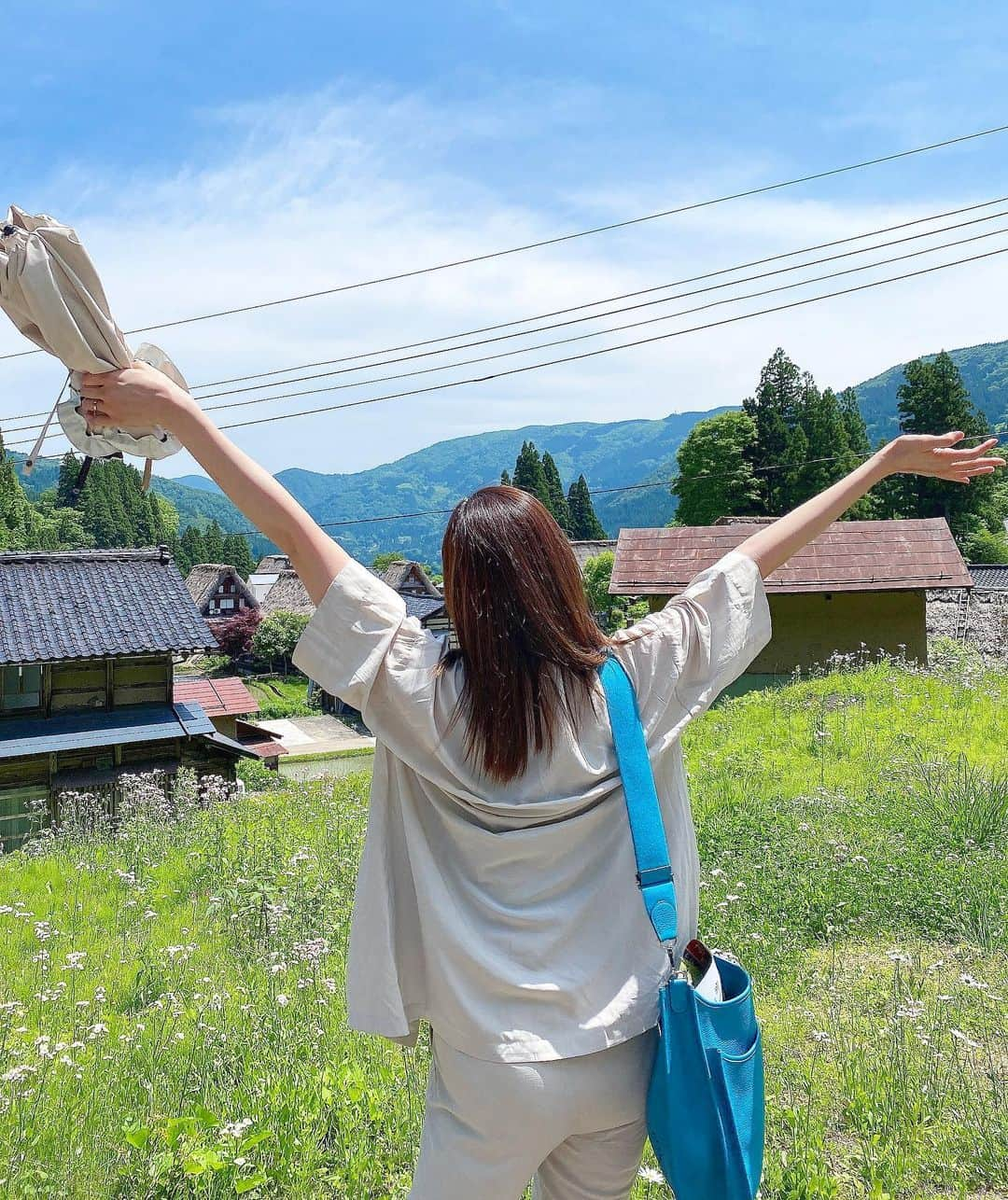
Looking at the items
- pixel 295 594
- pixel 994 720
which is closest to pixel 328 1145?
pixel 994 720

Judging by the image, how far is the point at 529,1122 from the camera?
1.38m

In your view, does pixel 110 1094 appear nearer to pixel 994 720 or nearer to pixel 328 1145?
pixel 328 1145

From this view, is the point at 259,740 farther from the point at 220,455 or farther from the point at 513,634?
the point at 513,634

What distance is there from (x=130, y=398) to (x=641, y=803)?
1038 millimetres

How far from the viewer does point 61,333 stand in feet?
4.65

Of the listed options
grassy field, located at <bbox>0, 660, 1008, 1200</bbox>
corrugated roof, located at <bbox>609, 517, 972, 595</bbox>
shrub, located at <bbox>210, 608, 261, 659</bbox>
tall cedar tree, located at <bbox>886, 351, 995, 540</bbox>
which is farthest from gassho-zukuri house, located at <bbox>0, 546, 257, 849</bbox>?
tall cedar tree, located at <bbox>886, 351, 995, 540</bbox>

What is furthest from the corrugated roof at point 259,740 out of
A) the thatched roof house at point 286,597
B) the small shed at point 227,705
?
the thatched roof house at point 286,597

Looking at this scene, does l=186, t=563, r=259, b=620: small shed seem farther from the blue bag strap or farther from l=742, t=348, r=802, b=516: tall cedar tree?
the blue bag strap

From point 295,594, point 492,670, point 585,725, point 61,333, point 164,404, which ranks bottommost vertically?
point 295,594

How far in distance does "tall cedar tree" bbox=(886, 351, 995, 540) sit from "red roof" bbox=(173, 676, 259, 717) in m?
29.2

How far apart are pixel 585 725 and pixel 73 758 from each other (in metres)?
17.2

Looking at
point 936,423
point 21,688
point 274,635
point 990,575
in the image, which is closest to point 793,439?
point 936,423

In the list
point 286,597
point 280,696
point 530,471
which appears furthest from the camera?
point 530,471

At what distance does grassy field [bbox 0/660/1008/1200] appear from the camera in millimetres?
2676
